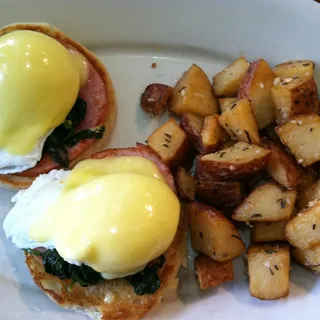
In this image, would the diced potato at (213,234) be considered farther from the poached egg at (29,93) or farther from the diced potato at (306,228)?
the poached egg at (29,93)

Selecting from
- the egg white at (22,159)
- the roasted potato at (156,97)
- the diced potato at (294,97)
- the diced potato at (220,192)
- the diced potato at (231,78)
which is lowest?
the egg white at (22,159)

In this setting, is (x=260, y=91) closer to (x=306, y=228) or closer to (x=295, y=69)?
(x=295, y=69)

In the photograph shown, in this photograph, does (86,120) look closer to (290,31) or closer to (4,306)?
(4,306)

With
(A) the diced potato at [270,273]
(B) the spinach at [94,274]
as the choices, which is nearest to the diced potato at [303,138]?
(A) the diced potato at [270,273]

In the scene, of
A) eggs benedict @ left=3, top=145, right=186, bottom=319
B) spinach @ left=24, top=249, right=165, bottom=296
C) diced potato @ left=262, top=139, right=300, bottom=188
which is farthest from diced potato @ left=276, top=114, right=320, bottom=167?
spinach @ left=24, top=249, right=165, bottom=296

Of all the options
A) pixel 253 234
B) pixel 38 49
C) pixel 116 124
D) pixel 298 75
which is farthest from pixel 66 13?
pixel 253 234

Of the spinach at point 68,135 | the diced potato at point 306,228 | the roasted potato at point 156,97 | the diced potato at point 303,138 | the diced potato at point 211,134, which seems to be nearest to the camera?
the diced potato at point 306,228
